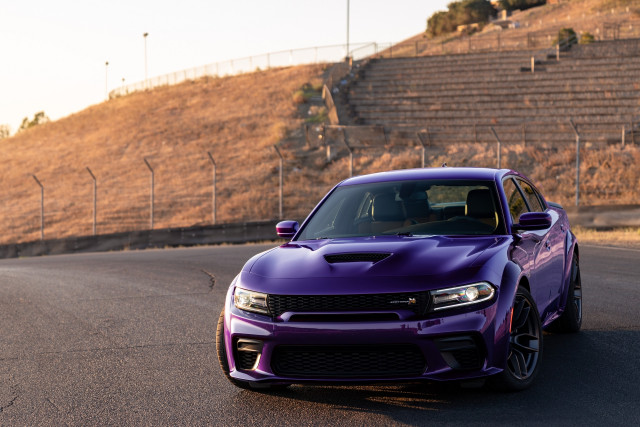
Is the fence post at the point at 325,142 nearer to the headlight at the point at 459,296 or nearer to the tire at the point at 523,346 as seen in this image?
the tire at the point at 523,346

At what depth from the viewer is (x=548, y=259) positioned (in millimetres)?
→ 7727

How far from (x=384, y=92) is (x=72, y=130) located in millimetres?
35418

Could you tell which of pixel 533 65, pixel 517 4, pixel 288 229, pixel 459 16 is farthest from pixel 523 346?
pixel 517 4

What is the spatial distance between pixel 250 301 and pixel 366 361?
2.87 feet

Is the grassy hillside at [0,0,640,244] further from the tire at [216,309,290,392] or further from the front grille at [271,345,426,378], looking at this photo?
the front grille at [271,345,426,378]

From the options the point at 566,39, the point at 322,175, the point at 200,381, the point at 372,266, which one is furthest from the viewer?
the point at 566,39

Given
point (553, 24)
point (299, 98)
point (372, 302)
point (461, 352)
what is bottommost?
point (461, 352)

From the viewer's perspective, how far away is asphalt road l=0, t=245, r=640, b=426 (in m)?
5.87

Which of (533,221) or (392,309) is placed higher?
(533,221)

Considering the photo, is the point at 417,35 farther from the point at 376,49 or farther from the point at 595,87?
the point at 595,87

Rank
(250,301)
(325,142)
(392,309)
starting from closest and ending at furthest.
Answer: (392,309), (250,301), (325,142)

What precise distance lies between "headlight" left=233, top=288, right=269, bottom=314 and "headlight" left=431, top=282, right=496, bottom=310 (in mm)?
1077

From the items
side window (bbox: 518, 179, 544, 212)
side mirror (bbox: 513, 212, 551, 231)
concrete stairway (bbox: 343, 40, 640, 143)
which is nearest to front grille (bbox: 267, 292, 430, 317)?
side mirror (bbox: 513, 212, 551, 231)

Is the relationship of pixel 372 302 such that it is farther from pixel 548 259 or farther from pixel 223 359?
pixel 548 259
